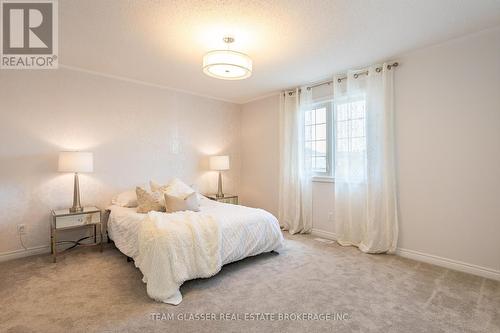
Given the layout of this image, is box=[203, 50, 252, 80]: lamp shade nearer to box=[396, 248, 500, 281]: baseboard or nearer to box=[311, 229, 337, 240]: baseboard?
box=[311, 229, 337, 240]: baseboard

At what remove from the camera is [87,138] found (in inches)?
148

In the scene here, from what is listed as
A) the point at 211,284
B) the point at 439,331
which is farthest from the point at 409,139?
the point at 211,284

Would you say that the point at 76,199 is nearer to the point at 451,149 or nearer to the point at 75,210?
the point at 75,210

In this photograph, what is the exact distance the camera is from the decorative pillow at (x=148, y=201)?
3389 millimetres

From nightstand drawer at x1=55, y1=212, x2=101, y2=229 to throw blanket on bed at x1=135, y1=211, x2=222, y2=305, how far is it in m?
1.11

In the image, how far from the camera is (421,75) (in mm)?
3139

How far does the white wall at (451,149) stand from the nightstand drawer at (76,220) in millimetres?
4007

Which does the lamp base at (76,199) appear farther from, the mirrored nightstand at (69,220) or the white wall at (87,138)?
the white wall at (87,138)

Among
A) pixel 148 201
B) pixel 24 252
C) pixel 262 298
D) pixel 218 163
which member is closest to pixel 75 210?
pixel 24 252

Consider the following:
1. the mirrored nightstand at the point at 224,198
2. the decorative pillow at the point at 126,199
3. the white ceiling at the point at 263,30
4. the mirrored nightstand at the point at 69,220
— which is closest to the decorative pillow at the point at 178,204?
the decorative pillow at the point at 126,199

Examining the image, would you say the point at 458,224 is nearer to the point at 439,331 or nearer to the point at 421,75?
the point at 439,331

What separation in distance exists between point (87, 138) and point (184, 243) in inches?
96.6

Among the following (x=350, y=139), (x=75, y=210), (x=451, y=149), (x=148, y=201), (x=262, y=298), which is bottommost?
(x=262, y=298)

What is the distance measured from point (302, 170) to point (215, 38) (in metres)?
2.57
